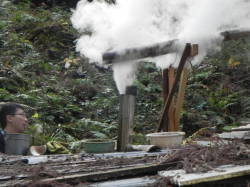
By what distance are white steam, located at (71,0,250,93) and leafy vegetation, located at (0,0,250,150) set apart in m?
2.44

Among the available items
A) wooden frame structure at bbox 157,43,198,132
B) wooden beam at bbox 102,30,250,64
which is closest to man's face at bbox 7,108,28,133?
wooden beam at bbox 102,30,250,64

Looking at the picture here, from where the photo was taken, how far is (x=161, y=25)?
6.68 m

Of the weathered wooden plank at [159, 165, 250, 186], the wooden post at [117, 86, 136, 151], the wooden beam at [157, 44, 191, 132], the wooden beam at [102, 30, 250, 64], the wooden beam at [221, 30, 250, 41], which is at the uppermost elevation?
the wooden beam at [221, 30, 250, 41]

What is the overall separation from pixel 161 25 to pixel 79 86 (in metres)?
5.11

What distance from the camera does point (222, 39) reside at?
4.98m

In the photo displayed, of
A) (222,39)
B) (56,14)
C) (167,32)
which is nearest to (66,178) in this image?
(222,39)

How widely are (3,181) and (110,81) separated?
9.32 m

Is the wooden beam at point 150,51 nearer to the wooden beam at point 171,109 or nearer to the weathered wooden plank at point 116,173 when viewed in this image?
the wooden beam at point 171,109

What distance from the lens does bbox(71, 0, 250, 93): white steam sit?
17.6 ft

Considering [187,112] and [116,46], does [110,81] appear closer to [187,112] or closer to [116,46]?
[187,112]

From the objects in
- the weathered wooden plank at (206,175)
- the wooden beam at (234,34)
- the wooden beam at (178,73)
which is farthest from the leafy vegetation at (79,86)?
the weathered wooden plank at (206,175)

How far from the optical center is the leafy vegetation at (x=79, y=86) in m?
9.03

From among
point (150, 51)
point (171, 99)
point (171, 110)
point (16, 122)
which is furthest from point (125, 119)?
point (16, 122)

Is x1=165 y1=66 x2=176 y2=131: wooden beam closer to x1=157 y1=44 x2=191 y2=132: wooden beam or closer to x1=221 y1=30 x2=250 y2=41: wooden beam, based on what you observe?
x1=157 y1=44 x2=191 y2=132: wooden beam
